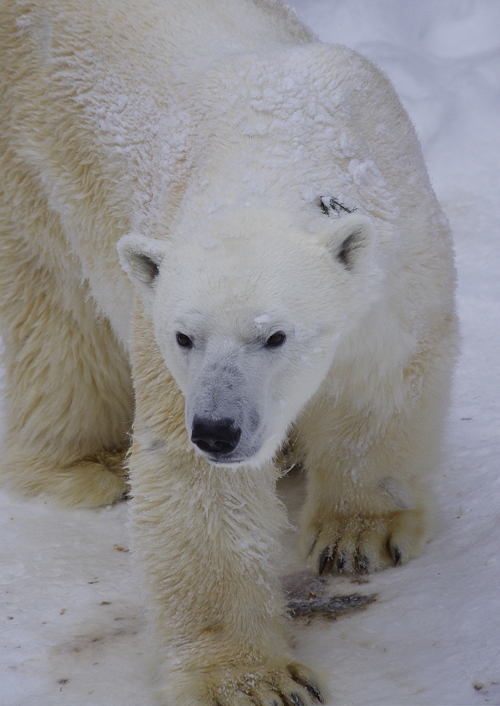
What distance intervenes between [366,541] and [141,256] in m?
1.20

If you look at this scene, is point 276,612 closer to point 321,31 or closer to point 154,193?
point 154,193

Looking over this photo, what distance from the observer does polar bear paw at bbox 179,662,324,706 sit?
6.86 feet

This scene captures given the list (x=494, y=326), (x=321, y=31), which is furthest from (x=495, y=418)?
(x=321, y=31)

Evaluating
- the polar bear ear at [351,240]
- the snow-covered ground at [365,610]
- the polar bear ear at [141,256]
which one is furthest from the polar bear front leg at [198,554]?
the polar bear ear at [351,240]

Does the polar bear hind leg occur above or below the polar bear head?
below

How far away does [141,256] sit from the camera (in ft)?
7.02

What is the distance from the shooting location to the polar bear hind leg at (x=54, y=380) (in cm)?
339

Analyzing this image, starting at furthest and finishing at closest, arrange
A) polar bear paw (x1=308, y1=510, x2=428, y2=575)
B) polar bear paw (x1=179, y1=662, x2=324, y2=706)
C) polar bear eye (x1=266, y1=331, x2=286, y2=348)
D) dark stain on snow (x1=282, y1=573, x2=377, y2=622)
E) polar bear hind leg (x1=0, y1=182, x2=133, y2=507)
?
polar bear hind leg (x1=0, y1=182, x2=133, y2=507)
polar bear paw (x1=308, y1=510, x2=428, y2=575)
dark stain on snow (x1=282, y1=573, x2=377, y2=622)
polar bear paw (x1=179, y1=662, x2=324, y2=706)
polar bear eye (x1=266, y1=331, x2=286, y2=348)

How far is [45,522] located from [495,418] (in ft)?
6.10

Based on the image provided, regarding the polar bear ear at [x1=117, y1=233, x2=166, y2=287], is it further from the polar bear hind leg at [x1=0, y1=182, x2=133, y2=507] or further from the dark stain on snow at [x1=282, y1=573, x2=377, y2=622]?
the polar bear hind leg at [x1=0, y1=182, x2=133, y2=507]

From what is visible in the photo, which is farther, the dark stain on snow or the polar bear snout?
the dark stain on snow

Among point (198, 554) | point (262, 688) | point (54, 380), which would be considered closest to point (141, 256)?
point (198, 554)

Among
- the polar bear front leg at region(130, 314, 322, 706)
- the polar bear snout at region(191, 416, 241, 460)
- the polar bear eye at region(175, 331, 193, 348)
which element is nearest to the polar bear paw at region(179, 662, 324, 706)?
the polar bear front leg at region(130, 314, 322, 706)

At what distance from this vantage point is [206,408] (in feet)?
5.94
